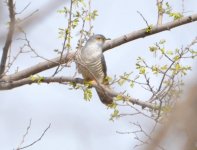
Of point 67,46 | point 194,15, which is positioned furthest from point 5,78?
point 194,15

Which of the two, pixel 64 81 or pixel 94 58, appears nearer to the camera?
pixel 64 81

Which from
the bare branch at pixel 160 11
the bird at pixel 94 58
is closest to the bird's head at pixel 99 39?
the bird at pixel 94 58

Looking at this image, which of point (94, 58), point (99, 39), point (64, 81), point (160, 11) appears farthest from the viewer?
point (99, 39)

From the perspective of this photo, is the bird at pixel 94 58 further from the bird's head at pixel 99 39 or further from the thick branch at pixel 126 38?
the thick branch at pixel 126 38

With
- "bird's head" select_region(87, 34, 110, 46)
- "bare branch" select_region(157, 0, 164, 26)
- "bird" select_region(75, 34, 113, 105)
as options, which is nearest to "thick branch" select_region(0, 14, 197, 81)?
"bare branch" select_region(157, 0, 164, 26)

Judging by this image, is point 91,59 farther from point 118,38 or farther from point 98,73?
point 118,38

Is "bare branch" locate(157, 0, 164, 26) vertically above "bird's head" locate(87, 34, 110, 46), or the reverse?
"bare branch" locate(157, 0, 164, 26)

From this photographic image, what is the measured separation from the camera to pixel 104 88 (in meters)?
3.71

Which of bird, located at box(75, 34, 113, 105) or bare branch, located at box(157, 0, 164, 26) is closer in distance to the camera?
bare branch, located at box(157, 0, 164, 26)

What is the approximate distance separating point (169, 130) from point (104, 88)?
10.5 feet

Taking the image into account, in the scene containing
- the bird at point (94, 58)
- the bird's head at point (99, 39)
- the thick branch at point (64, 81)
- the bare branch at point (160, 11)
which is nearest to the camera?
the thick branch at point (64, 81)

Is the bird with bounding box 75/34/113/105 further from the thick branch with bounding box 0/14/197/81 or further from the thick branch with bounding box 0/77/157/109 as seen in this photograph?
the thick branch with bounding box 0/77/157/109

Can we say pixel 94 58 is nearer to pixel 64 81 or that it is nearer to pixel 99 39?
pixel 99 39

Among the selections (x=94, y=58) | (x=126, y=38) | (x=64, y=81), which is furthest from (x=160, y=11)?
(x=64, y=81)
